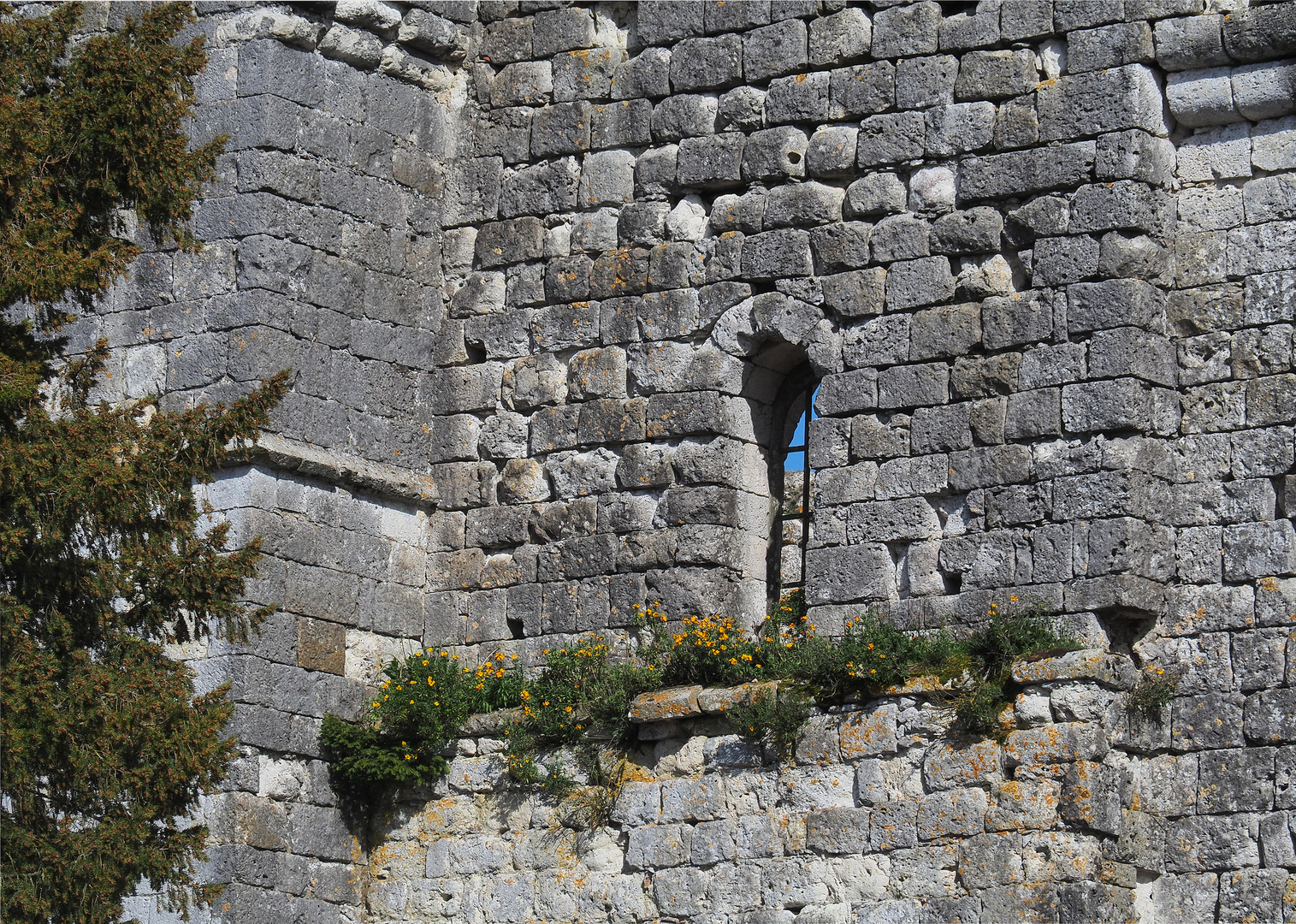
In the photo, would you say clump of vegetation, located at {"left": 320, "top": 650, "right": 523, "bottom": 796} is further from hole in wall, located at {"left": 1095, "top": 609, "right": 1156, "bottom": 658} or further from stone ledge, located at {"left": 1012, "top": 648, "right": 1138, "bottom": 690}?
hole in wall, located at {"left": 1095, "top": 609, "right": 1156, "bottom": 658}

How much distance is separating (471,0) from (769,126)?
7.52 ft

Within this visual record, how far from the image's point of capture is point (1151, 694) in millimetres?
12086

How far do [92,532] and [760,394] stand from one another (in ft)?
13.5

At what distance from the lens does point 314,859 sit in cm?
1330

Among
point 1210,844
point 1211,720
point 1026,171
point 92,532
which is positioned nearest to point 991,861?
point 1210,844

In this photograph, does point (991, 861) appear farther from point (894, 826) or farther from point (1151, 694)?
point (1151, 694)

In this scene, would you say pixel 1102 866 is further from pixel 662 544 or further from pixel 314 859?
pixel 314 859

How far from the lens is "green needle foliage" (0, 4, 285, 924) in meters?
10.8

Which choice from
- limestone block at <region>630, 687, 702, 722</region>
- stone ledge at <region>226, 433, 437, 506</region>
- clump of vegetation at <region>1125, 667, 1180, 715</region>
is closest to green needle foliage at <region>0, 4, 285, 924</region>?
stone ledge at <region>226, 433, 437, 506</region>

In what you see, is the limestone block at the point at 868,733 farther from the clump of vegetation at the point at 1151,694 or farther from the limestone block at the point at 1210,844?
the limestone block at the point at 1210,844

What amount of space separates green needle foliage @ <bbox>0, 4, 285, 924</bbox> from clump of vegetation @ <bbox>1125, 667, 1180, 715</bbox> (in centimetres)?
433

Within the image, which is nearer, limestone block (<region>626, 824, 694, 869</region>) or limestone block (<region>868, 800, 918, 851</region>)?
limestone block (<region>868, 800, 918, 851</region>)

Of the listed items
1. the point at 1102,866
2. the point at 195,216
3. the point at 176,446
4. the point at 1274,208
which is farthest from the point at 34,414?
the point at 1274,208

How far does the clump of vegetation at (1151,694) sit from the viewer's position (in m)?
12.1
